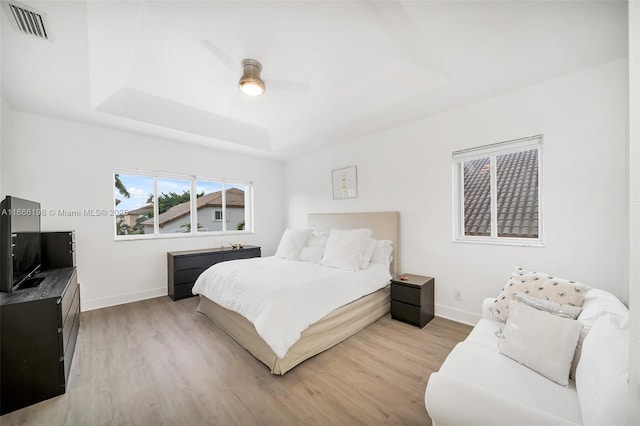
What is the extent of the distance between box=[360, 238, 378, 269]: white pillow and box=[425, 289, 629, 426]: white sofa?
151 centimetres

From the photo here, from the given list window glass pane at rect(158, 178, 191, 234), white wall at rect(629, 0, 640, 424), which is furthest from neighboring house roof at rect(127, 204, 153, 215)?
white wall at rect(629, 0, 640, 424)

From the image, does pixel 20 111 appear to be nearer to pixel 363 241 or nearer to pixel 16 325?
pixel 16 325

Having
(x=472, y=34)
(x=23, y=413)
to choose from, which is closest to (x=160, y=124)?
(x=23, y=413)

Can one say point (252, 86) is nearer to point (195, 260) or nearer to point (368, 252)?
point (368, 252)

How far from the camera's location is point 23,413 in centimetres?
155

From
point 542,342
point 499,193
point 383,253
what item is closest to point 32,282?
point 383,253

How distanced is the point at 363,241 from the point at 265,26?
7.90 ft

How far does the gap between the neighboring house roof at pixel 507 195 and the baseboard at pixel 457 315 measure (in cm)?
92

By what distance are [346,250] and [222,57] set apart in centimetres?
242

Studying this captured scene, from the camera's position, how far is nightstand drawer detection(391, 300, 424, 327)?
8.72 feet

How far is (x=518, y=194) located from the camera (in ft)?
8.20

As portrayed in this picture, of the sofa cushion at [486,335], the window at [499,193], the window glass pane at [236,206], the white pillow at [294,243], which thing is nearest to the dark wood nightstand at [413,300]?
the window at [499,193]

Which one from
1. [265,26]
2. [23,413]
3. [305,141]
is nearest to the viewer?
[23,413]

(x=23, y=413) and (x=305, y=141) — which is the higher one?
(x=305, y=141)
